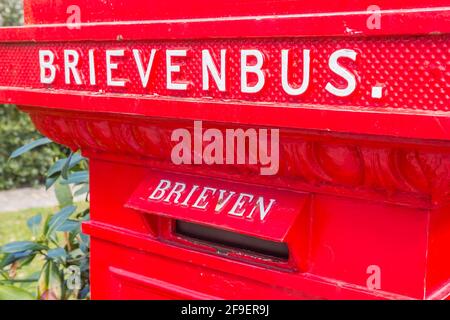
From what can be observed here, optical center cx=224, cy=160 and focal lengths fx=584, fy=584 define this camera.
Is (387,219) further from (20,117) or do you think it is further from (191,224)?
(20,117)

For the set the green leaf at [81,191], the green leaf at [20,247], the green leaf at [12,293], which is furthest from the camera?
the green leaf at [81,191]

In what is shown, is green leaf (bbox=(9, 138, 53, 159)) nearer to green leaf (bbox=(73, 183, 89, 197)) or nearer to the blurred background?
the blurred background

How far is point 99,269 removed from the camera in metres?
1.60

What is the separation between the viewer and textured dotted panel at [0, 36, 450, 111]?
0.85 meters

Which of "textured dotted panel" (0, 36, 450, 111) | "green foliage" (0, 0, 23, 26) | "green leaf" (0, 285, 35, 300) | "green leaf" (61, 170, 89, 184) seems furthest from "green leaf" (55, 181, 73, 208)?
"green foliage" (0, 0, 23, 26)

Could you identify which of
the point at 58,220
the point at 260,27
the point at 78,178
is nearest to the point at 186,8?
the point at 260,27

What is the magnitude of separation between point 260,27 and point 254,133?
0.65 feet

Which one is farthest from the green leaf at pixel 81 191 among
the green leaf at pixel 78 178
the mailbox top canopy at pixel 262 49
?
the mailbox top canopy at pixel 262 49

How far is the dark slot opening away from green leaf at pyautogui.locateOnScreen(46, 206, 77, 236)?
1.15 meters

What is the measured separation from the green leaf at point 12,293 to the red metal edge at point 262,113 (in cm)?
103

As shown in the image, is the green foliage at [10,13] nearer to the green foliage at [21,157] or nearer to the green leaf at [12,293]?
the green foliage at [21,157]

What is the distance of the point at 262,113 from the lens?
101 cm

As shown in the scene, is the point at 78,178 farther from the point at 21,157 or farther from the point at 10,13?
the point at 10,13

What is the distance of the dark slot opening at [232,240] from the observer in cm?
125
